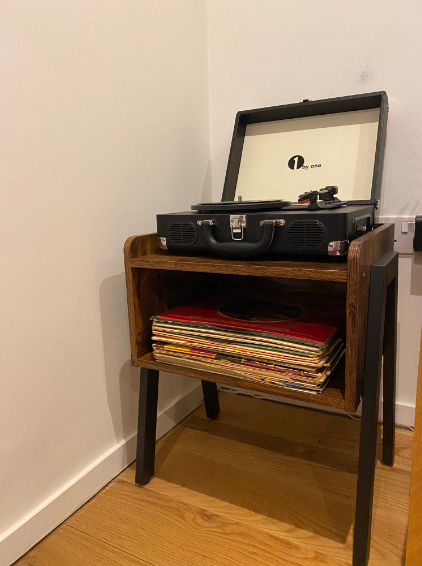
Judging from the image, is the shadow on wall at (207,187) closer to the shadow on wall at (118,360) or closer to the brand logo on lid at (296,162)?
the brand logo on lid at (296,162)

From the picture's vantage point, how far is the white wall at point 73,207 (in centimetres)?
78

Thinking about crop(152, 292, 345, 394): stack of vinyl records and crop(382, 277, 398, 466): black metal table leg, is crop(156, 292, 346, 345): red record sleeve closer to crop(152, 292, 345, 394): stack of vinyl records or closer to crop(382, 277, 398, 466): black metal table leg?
crop(152, 292, 345, 394): stack of vinyl records

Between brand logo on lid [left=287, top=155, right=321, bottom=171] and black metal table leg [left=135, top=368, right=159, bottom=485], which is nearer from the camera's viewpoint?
black metal table leg [left=135, top=368, right=159, bottom=485]

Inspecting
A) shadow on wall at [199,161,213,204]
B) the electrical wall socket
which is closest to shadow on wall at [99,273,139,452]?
shadow on wall at [199,161,213,204]

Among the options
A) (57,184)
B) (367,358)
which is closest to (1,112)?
(57,184)

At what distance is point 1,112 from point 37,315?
1.23ft

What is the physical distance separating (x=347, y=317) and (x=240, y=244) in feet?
0.75

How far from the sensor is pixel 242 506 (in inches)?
36.8

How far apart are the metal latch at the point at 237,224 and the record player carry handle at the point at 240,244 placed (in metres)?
0.02

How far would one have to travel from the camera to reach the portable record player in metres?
0.74

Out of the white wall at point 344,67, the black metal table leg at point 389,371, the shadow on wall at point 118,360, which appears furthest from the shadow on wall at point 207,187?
the black metal table leg at point 389,371

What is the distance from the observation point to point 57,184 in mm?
847

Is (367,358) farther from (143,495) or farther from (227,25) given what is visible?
(227,25)

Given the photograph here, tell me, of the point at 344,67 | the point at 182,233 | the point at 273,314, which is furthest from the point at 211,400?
the point at 344,67
